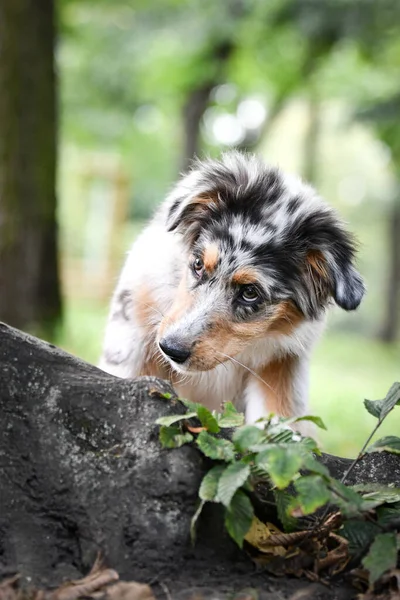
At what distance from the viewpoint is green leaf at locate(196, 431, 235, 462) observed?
2.74m

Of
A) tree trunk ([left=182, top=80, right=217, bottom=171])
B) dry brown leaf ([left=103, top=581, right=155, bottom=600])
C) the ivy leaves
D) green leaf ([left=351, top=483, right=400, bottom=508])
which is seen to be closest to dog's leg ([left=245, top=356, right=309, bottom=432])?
the ivy leaves

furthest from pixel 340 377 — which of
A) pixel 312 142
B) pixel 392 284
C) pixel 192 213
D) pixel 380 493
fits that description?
pixel 312 142

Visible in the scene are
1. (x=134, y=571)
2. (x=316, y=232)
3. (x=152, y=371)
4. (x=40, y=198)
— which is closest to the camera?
(x=134, y=571)

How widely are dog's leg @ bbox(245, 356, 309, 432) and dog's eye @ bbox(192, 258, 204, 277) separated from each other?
73 cm

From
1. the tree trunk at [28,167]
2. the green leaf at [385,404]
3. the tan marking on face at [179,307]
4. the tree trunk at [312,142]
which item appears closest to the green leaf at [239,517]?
the green leaf at [385,404]

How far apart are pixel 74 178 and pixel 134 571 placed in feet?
73.6

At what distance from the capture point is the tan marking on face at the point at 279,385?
15.4ft

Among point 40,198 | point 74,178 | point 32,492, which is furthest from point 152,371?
point 74,178

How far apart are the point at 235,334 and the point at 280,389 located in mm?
611

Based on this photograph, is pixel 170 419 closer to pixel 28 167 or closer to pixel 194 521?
pixel 194 521

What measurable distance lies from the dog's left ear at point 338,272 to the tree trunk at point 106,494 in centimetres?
152

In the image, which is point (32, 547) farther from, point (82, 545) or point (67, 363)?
point (67, 363)

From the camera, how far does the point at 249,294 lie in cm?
431

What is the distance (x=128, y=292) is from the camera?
4.86m
